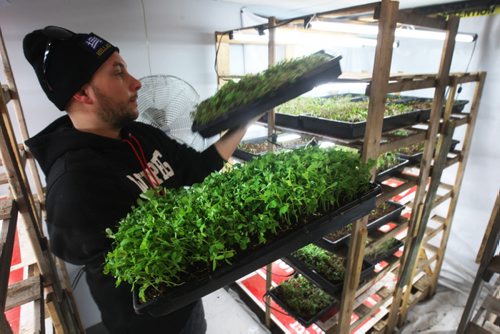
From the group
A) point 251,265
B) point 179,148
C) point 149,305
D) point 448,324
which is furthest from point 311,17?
point 448,324

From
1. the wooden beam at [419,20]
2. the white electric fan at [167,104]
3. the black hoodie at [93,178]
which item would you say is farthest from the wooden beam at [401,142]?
the white electric fan at [167,104]

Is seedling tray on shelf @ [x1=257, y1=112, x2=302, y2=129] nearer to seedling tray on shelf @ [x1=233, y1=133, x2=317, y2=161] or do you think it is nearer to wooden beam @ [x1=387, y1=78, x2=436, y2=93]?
seedling tray on shelf @ [x1=233, y1=133, x2=317, y2=161]

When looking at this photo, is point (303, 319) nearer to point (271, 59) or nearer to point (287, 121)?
point (287, 121)

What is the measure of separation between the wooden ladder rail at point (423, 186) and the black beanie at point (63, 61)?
2015mm

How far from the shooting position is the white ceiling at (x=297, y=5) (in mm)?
2662

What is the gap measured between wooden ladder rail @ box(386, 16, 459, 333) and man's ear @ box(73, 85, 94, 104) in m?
2.05

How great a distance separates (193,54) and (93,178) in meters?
2.27

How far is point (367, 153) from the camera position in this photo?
4.94ft

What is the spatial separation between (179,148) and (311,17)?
3.47ft

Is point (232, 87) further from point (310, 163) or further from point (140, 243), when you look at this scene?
point (140, 243)

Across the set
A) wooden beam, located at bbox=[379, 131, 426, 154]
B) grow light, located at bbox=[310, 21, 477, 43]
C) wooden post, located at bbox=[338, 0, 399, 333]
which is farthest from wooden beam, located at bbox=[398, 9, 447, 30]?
wooden beam, located at bbox=[379, 131, 426, 154]

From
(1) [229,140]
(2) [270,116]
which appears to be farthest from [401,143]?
(1) [229,140]

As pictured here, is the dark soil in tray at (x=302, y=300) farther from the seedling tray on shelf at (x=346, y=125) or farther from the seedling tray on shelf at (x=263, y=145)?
the seedling tray on shelf at (x=346, y=125)

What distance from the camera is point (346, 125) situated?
1.57 meters
